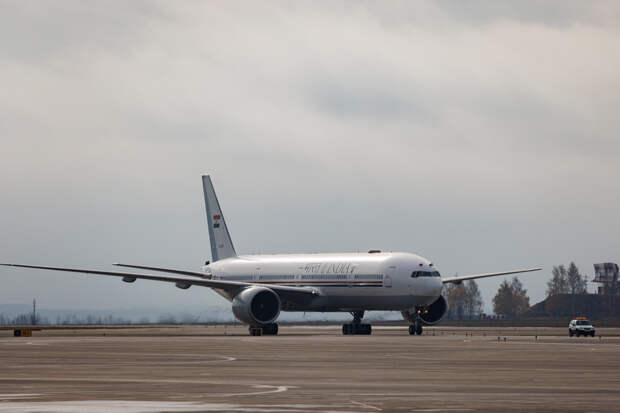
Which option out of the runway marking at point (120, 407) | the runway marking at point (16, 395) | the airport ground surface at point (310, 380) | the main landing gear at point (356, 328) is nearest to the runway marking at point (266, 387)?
the airport ground surface at point (310, 380)

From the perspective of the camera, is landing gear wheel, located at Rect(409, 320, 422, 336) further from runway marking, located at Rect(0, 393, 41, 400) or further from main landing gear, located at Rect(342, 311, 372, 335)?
runway marking, located at Rect(0, 393, 41, 400)

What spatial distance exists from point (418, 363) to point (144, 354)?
11.8m

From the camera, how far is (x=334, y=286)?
257ft

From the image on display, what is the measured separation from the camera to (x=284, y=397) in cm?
2331

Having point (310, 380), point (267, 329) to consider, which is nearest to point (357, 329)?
point (267, 329)

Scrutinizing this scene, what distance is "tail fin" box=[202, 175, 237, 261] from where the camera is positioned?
9562 centimetres

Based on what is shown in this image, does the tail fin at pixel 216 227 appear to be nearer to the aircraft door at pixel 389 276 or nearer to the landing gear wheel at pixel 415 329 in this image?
the aircraft door at pixel 389 276

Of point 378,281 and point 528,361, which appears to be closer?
point 528,361

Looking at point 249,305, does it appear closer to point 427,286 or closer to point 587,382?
point 427,286


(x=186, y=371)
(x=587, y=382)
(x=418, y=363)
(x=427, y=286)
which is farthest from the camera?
(x=427, y=286)

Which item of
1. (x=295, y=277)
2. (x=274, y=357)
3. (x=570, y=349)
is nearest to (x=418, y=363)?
(x=274, y=357)

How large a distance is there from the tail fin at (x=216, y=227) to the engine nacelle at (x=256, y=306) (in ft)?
61.3

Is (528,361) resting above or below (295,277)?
below

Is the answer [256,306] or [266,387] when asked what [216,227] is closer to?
[256,306]
